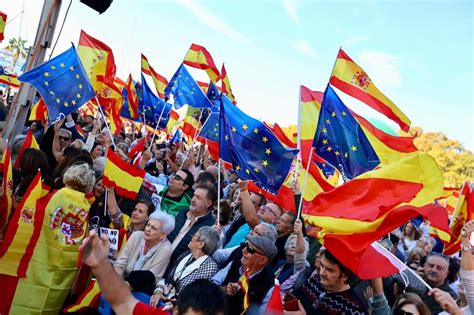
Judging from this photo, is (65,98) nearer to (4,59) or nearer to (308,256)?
(308,256)

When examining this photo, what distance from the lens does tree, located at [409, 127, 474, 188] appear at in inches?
1987

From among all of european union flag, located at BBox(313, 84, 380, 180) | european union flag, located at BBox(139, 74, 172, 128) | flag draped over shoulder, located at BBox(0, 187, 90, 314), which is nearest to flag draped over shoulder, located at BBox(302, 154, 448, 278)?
european union flag, located at BBox(313, 84, 380, 180)

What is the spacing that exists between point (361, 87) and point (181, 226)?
3.02 m

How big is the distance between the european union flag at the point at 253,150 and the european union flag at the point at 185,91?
3465 mm

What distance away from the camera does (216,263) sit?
430 centimetres

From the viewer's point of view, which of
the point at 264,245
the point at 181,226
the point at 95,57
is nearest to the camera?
the point at 264,245

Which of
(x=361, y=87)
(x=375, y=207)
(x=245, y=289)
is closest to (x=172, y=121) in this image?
(x=361, y=87)

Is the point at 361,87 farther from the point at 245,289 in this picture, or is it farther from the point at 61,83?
the point at 61,83

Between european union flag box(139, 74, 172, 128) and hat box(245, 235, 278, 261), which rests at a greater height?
european union flag box(139, 74, 172, 128)

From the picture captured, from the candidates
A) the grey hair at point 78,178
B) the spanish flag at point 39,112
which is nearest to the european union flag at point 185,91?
the spanish flag at point 39,112

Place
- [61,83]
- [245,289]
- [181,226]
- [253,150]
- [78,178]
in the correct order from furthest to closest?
1. [61,83]
2. [253,150]
3. [181,226]
4. [78,178]
5. [245,289]

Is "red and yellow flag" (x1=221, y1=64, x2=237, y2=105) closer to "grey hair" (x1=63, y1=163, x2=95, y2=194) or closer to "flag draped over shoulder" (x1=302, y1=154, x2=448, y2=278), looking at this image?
"grey hair" (x1=63, y1=163, x2=95, y2=194)

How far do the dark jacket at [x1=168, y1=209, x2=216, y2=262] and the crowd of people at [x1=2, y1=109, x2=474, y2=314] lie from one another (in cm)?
1

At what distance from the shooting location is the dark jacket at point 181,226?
481 cm
